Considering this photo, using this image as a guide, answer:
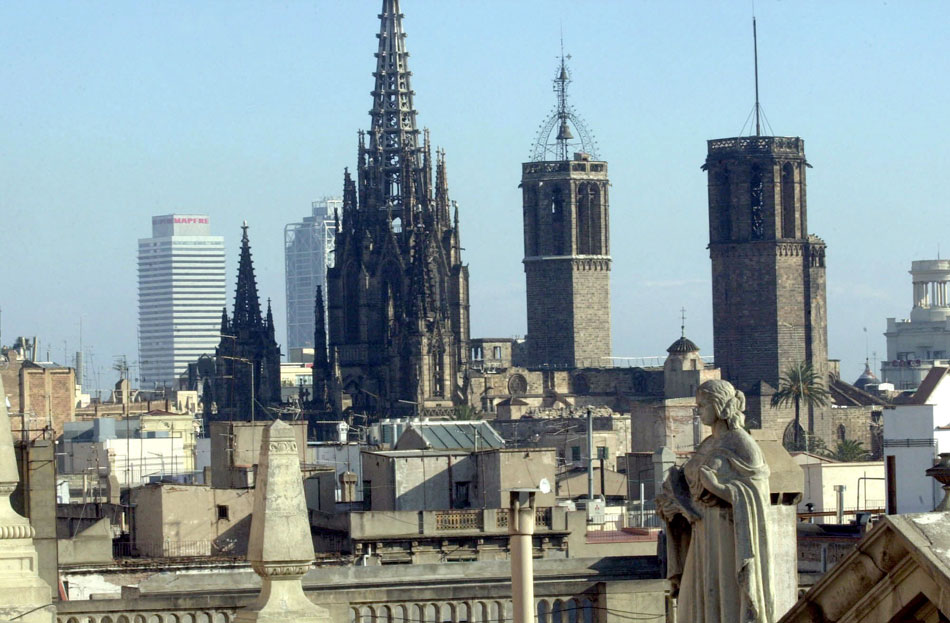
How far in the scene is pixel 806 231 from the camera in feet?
413

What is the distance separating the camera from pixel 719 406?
8000 millimetres

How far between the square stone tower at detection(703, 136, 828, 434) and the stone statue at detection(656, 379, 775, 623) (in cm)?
11484

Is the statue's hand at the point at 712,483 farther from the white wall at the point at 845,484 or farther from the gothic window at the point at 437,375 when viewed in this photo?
the gothic window at the point at 437,375

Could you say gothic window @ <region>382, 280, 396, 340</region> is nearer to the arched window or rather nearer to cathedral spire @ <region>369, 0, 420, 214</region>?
cathedral spire @ <region>369, 0, 420, 214</region>

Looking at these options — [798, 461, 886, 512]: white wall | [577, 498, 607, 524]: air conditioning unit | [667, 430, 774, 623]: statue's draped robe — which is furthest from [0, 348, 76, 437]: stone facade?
[667, 430, 774, 623]: statue's draped robe

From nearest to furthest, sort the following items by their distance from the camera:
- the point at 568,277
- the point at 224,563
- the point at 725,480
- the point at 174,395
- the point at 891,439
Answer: the point at 725,480 < the point at 224,563 < the point at 891,439 < the point at 568,277 < the point at 174,395

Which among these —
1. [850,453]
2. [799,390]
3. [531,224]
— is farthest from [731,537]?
[531,224]

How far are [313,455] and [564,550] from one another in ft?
81.3

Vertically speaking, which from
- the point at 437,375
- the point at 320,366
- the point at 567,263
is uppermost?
the point at 567,263

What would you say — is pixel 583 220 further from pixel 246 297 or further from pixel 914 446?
pixel 914 446

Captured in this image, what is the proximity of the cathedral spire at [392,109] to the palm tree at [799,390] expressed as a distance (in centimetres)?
2324

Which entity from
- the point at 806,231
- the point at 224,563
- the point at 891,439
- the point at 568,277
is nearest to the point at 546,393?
the point at 568,277

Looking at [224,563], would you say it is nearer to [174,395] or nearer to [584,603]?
[584,603]

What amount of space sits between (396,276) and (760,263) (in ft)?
70.0
